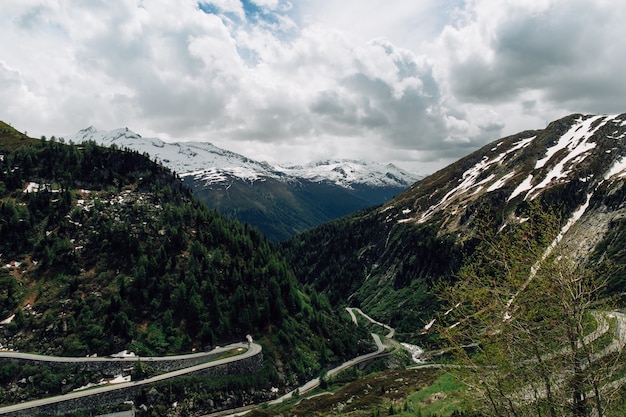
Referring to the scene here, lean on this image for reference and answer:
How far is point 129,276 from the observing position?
102125 mm

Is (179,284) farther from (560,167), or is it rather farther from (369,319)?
(560,167)

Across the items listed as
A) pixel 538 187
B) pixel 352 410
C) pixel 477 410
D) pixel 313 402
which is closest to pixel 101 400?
pixel 313 402

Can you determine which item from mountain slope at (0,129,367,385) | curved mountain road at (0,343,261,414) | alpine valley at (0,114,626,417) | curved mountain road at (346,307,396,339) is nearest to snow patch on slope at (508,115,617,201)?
alpine valley at (0,114,626,417)

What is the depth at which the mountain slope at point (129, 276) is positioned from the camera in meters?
87.9

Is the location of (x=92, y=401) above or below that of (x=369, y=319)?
above

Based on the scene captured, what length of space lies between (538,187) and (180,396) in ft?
515

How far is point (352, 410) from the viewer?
200ft

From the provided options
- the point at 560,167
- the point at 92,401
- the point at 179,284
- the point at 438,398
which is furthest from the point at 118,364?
the point at 560,167

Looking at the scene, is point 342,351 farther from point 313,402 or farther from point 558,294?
point 558,294

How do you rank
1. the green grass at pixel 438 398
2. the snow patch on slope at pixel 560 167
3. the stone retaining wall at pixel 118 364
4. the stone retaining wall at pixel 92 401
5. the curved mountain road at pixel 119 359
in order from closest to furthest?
the green grass at pixel 438 398, the stone retaining wall at pixel 92 401, the curved mountain road at pixel 119 359, the stone retaining wall at pixel 118 364, the snow patch on slope at pixel 560 167

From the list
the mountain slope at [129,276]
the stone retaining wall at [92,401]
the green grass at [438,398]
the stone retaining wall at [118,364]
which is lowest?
the green grass at [438,398]

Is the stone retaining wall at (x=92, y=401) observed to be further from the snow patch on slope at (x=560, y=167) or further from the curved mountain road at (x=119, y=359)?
the snow patch on slope at (x=560, y=167)

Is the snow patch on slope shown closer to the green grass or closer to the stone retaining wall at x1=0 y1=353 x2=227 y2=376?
the green grass

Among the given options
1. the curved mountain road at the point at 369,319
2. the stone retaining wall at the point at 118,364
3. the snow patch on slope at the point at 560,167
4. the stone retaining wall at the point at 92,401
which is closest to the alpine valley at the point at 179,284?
the curved mountain road at the point at 369,319
